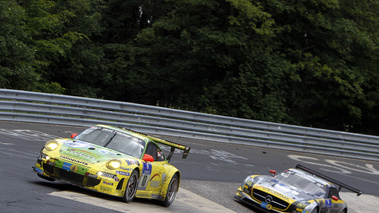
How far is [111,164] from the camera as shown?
9.83 metres

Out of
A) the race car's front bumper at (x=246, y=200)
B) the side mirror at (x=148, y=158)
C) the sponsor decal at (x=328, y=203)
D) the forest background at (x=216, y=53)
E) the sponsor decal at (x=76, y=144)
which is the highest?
the forest background at (x=216, y=53)

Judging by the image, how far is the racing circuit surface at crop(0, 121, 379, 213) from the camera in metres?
9.07

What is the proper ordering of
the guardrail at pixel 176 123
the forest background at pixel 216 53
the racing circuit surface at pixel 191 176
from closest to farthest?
1. the racing circuit surface at pixel 191 176
2. the guardrail at pixel 176 123
3. the forest background at pixel 216 53

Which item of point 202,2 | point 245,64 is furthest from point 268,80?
point 202,2

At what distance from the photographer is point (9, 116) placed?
19031 millimetres

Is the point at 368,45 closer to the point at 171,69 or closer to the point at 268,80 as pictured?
the point at 268,80

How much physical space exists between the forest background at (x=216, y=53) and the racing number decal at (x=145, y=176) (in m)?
18.8

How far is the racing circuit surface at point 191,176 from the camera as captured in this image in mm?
9070

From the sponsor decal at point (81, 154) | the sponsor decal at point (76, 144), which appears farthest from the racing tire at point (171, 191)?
the sponsor decal at point (81, 154)

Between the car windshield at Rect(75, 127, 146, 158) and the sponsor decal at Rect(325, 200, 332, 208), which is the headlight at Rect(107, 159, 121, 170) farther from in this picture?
the sponsor decal at Rect(325, 200, 332, 208)

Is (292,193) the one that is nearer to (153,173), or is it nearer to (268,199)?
(268,199)

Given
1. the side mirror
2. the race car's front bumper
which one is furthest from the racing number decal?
the race car's front bumper

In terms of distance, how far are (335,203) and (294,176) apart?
1140mm

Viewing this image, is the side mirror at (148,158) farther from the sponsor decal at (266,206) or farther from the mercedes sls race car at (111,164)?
the sponsor decal at (266,206)
